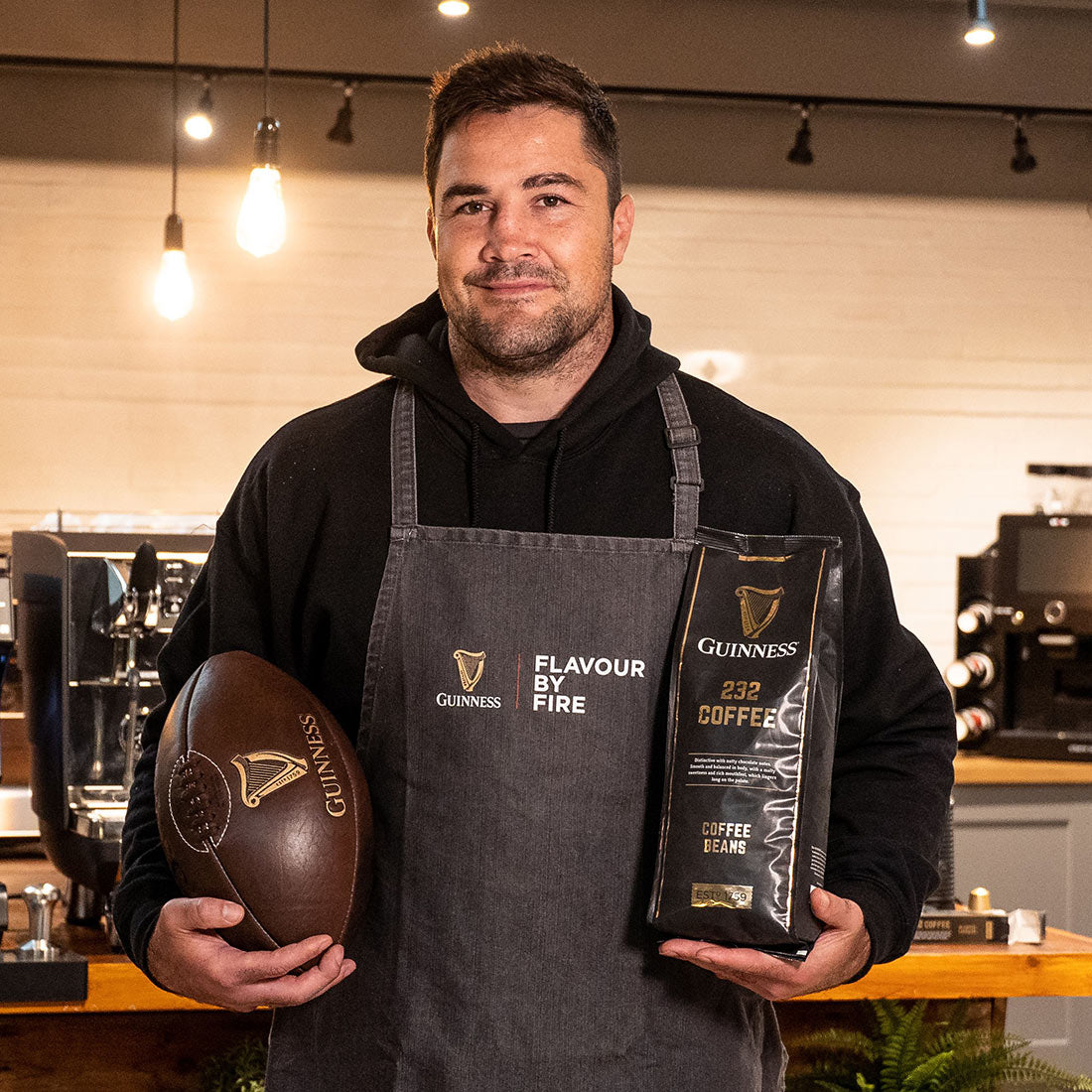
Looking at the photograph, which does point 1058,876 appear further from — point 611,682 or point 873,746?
point 611,682

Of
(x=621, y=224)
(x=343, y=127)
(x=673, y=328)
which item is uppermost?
(x=343, y=127)

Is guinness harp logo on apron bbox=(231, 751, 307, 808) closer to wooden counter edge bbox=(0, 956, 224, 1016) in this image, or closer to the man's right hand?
the man's right hand

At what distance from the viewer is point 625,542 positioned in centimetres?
144

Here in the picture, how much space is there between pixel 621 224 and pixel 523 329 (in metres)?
0.24

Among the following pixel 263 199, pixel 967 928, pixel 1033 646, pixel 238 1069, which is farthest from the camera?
pixel 1033 646

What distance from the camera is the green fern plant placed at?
2244 millimetres

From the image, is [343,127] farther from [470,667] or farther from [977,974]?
[470,667]

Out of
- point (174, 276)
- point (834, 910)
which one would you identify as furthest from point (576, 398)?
point (174, 276)

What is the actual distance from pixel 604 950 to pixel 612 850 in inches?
3.7

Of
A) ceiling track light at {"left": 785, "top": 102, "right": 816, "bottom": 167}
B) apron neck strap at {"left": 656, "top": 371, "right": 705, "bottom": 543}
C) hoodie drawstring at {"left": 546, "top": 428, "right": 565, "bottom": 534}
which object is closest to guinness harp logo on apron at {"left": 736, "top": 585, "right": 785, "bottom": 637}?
apron neck strap at {"left": 656, "top": 371, "right": 705, "bottom": 543}

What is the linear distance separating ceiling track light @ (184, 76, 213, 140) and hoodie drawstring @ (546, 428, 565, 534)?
13.3ft

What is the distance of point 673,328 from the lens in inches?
211

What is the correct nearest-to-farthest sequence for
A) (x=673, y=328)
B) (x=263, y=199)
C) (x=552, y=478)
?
(x=552, y=478) < (x=263, y=199) < (x=673, y=328)

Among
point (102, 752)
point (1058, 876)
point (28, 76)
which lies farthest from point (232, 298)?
point (1058, 876)
